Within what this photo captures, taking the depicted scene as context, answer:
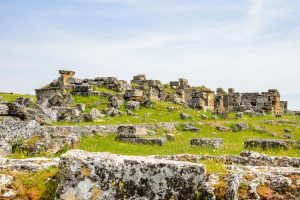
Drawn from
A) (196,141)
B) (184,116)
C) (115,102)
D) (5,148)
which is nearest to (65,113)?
(115,102)

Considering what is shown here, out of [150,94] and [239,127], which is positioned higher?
[150,94]

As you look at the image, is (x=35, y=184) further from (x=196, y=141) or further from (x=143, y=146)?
(x=196, y=141)

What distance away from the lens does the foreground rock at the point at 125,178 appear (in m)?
6.42

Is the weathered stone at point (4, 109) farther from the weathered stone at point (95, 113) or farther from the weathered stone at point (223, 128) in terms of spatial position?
the weathered stone at point (223, 128)

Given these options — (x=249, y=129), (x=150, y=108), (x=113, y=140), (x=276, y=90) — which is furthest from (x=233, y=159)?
(x=276, y=90)

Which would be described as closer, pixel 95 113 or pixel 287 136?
pixel 287 136

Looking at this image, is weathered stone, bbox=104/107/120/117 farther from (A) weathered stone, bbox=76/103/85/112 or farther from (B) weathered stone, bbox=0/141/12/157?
(B) weathered stone, bbox=0/141/12/157

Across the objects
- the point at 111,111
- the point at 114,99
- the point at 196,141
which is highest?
the point at 114,99

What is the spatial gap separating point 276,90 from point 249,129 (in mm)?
25241

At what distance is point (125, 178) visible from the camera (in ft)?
21.4

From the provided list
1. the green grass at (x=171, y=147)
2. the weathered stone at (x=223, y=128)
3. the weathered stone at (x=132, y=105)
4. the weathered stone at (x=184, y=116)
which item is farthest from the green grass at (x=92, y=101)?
the weathered stone at (x=223, y=128)

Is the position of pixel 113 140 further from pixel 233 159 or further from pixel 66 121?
pixel 233 159

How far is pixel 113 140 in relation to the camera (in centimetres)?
2703

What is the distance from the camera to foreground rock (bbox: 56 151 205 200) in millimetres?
6418
